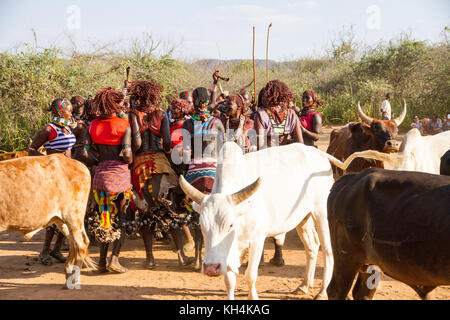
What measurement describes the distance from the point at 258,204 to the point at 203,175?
1.55 metres

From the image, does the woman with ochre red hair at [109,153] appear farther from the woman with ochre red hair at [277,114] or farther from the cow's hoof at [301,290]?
the cow's hoof at [301,290]

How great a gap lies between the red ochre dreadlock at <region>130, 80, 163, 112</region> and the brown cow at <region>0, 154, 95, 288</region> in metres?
1.25

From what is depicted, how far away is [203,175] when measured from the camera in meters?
6.50

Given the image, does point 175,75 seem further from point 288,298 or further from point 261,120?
point 288,298

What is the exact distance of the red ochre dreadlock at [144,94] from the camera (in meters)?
6.71

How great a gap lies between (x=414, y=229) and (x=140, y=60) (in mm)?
17936

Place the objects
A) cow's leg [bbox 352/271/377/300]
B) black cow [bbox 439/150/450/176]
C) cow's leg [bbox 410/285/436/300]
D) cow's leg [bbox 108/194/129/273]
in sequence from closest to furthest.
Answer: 1. cow's leg [bbox 410/285/436/300]
2. cow's leg [bbox 352/271/377/300]
3. black cow [bbox 439/150/450/176]
4. cow's leg [bbox 108/194/129/273]

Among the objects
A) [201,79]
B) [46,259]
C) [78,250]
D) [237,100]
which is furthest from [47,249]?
[201,79]

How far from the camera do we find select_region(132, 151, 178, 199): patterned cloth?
6.81m

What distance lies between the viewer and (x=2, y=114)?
14.5 metres

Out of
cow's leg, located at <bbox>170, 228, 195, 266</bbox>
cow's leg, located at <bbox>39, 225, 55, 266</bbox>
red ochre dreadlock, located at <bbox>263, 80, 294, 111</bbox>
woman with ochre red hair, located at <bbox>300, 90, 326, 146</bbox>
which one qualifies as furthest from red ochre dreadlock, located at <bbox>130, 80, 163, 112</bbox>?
woman with ochre red hair, located at <bbox>300, 90, 326, 146</bbox>

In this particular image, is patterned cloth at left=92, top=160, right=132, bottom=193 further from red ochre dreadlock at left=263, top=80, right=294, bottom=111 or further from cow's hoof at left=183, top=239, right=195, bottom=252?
red ochre dreadlock at left=263, top=80, right=294, bottom=111

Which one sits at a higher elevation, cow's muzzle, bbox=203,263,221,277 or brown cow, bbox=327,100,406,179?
brown cow, bbox=327,100,406,179

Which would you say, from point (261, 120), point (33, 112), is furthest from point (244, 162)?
point (33, 112)
